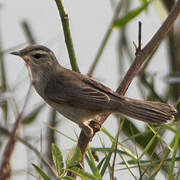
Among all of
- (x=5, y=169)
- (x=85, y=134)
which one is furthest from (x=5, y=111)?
(x=5, y=169)

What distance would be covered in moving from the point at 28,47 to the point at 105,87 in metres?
0.67

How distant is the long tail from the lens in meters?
2.99

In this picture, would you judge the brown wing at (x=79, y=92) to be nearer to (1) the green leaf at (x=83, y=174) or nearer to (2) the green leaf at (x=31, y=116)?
(2) the green leaf at (x=31, y=116)

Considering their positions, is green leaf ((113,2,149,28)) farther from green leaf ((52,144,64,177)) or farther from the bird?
green leaf ((52,144,64,177))

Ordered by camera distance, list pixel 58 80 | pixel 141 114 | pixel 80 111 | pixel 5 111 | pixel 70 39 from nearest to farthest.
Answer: pixel 70 39 < pixel 5 111 < pixel 141 114 < pixel 80 111 < pixel 58 80

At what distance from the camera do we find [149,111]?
10.3ft

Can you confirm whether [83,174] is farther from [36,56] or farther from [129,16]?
[36,56]

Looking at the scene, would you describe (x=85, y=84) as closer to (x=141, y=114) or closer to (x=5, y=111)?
(x=141, y=114)

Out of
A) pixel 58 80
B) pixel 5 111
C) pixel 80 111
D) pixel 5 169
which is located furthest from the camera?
pixel 58 80

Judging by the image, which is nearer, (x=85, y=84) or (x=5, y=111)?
(x=5, y=111)

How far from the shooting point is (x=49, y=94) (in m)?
3.57

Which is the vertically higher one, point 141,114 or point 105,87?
point 105,87

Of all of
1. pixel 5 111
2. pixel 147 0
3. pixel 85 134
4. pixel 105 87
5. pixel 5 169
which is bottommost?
pixel 5 169

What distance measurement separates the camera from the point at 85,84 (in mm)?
3504
